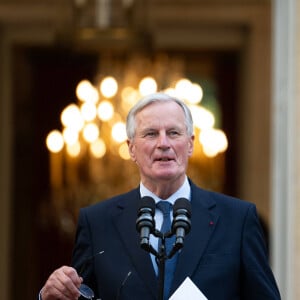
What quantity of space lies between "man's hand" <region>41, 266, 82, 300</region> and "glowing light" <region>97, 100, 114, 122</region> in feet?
26.7

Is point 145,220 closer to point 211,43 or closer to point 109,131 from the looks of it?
point 109,131

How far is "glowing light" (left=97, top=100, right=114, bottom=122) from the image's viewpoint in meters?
11.9

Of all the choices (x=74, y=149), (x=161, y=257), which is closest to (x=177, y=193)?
(x=161, y=257)

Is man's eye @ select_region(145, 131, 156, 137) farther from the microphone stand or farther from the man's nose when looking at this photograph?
the microphone stand

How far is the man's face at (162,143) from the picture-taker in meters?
3.94

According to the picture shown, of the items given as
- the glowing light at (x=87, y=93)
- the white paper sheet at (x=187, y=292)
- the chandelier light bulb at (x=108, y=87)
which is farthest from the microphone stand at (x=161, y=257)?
the glowing light at (x=87, y=93)

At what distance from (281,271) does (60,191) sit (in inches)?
258

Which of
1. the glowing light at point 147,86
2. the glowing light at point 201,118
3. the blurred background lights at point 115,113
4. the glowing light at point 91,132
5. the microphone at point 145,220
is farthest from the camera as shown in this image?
the glowing light at point 91,132

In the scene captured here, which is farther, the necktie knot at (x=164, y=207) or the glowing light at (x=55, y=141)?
the glowing light at (x=55, y=141)

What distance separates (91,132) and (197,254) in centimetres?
821

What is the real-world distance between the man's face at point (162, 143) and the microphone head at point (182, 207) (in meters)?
A: 0.21

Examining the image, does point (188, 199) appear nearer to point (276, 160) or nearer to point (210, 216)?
point (210, 216)

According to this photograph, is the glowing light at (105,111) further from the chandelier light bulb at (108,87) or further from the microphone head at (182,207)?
the microphone head at (182,207)

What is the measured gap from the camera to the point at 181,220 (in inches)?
144
